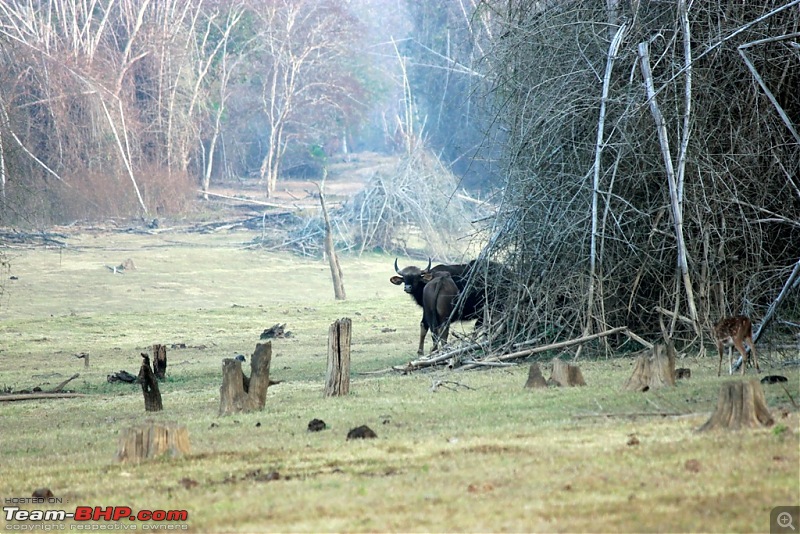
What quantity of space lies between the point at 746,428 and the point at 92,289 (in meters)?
25.9

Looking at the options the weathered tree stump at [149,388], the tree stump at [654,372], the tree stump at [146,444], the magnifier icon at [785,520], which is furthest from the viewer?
the weathered tree stump at [149,388]

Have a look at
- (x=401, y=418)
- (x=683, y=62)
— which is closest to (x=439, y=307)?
(x=683, y=62)

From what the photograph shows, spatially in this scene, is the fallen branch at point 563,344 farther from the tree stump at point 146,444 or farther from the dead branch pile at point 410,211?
the dead branch pile at point 410,211

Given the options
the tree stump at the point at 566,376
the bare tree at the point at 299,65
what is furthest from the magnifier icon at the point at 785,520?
the bare tree at the point at 299,65

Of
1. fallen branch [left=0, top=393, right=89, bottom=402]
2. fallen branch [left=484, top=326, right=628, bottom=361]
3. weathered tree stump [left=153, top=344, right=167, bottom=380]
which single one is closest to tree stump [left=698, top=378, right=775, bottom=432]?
fallen branch [left=484, top=326, right=628, bottom=361]

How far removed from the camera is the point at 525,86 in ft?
50.4

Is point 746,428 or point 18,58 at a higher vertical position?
point 18,58

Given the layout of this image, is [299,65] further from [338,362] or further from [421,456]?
[421,456]

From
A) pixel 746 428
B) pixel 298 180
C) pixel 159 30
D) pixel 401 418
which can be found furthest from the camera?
pixel 298 180

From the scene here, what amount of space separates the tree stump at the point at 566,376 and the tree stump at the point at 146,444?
4236 mm

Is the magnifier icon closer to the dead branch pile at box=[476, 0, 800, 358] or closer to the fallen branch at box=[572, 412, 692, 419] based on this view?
the fallen branch at box=[572, 412, 692, 419]

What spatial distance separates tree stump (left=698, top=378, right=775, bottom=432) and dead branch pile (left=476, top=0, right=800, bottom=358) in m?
5.67

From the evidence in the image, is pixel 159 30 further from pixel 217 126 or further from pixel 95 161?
pixel 95 161

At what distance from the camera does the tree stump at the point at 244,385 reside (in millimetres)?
10148
